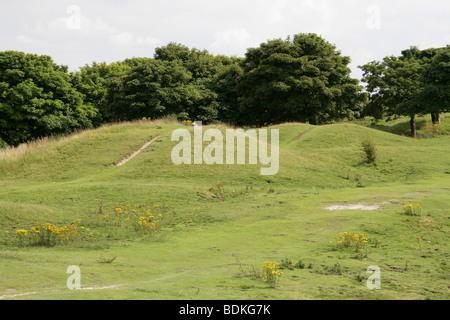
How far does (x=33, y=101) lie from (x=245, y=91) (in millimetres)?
22216

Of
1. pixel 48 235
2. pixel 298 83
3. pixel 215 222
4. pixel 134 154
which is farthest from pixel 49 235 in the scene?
pixel 298 83

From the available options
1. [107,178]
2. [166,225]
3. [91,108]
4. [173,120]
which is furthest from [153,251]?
[91,108]

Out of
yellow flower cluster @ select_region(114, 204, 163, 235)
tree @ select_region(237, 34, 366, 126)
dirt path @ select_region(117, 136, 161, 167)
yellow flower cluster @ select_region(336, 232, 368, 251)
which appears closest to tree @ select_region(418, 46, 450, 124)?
tree @ select_region(237, 34, 366, 126)

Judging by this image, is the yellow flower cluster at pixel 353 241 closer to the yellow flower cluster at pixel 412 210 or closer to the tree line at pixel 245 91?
the yellow flower cluster at pixel 412 210

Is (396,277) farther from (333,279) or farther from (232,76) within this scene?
(232,76)

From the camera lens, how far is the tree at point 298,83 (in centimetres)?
4788

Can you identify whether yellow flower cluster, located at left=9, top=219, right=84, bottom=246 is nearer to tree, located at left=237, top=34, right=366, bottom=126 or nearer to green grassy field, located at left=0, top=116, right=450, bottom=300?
green grassy field, located at left=0, top=116, right=450, bottom=300

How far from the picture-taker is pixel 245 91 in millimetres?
51938

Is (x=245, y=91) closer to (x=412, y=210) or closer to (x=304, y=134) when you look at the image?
(x=304, y=134)

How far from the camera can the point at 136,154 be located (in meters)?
29.3

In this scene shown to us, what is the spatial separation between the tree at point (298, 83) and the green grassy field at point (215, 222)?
1496 centimetres

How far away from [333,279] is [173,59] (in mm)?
51896

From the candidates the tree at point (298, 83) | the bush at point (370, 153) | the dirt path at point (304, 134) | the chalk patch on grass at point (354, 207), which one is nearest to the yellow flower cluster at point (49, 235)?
the chalk patch on grass at point (354, 207)

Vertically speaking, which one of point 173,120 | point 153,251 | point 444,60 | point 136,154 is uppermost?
point 444,60
